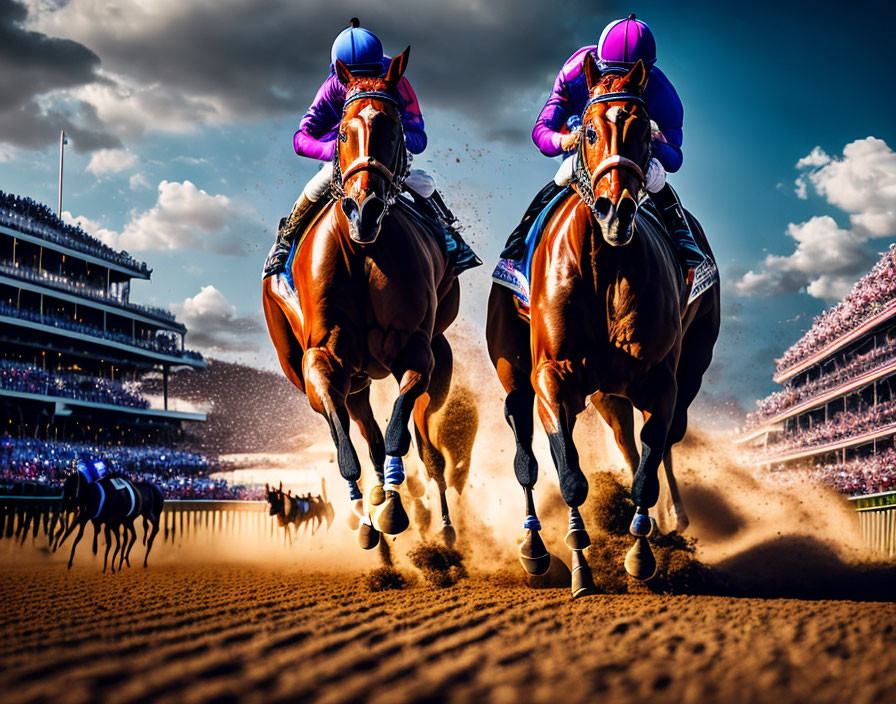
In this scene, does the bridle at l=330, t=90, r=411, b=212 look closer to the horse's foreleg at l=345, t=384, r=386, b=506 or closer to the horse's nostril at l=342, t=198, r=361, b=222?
the horse's nostril at l=342, t=198, r=361, b=222

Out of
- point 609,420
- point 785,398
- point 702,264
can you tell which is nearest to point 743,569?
point 609,420

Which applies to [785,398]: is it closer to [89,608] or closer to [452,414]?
[452,414]

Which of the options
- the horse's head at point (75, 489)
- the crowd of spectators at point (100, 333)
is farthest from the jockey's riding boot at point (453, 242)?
the crowd of spectators at point (100, 333)

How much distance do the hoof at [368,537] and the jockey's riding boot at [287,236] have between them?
9.21 feet

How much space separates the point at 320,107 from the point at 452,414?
3962 millimetres

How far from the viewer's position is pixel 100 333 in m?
42.5

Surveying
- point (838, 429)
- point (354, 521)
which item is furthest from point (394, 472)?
point (838, 429)

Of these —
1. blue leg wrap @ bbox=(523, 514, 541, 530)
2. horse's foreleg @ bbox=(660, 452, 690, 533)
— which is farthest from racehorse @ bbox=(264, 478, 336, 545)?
blue leg wrap @ bbox=(523, 514, 541, 530)

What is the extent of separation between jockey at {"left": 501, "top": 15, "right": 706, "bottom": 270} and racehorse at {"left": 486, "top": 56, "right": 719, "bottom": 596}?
1.63 ft

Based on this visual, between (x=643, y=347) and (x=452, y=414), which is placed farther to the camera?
(x=452, y=414)

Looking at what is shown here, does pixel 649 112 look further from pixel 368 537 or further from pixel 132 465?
pixel 132 465

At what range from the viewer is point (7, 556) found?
1645 cm

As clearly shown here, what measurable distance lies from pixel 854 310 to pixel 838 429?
569cm

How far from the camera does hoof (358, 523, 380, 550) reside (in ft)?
23.4
